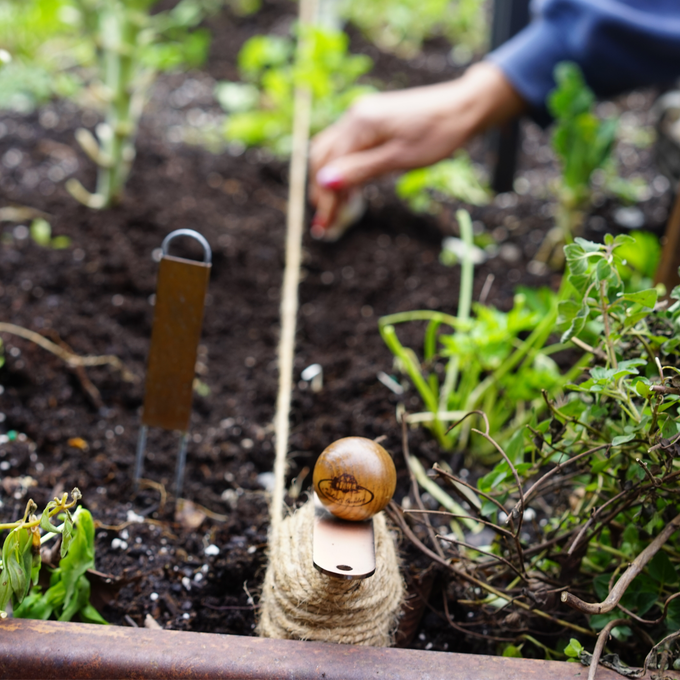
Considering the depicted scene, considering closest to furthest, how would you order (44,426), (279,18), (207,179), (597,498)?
(597,498), (44,426), (207,179), (279,18)

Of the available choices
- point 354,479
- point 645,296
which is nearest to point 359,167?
point 645,296

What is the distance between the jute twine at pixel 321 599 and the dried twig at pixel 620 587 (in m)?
0.23

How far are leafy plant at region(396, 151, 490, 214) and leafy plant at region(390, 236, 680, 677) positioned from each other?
47.8 inches

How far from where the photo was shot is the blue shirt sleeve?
1764 millimetres

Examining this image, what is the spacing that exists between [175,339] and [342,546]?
1.45ft

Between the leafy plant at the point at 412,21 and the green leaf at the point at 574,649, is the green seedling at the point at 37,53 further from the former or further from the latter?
the green leaf at the point at 574,649

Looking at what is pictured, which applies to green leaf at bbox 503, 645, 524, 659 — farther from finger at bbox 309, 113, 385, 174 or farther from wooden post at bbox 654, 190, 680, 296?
finger at bbox 309, 113, 385, 174

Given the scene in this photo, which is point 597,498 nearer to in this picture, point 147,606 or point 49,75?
point 147,606

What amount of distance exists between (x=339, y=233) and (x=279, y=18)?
6.95 ft

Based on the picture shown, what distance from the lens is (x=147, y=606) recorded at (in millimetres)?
932

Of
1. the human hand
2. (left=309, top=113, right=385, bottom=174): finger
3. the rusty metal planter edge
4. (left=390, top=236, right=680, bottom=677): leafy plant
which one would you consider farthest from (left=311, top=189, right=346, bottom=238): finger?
the rusty metal planter edge

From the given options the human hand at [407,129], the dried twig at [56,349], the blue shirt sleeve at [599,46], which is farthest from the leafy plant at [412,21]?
the dried twig at [56,349]

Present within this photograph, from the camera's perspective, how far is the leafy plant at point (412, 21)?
11.5ft

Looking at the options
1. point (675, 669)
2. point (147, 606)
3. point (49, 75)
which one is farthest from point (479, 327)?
point (49, 75)
